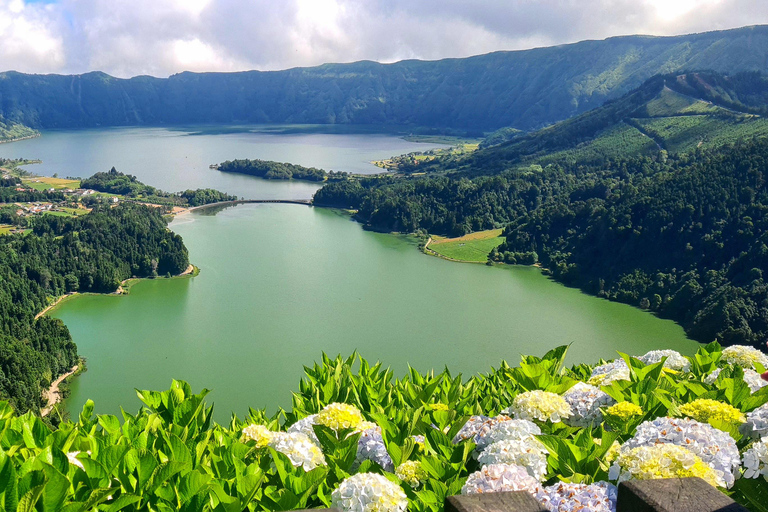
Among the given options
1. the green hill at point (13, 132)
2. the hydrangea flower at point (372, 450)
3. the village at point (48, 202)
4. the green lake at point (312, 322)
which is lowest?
the green lake at point (312, 322)

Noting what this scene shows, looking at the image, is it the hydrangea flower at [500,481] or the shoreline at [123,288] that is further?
the shoreline at [123,288]

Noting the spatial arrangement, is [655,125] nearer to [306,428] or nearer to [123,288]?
[123,288]

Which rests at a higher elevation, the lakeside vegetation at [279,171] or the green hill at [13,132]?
the green hill at [13,132]

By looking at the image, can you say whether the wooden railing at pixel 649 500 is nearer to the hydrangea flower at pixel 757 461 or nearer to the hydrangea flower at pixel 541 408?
the hydrangea flower at pixel 757 461

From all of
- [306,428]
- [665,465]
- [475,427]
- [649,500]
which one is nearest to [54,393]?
[306,428]

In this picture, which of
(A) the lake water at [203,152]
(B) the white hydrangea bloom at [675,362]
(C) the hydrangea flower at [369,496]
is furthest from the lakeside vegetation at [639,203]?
(C) the hydrangea flower at [369,496]

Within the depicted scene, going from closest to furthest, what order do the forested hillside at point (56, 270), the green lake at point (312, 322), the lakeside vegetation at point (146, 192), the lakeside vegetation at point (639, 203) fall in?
Answer: the forested hillside at point (56, 270)
the green lake at point (312, 322)
the lakeside vegetation at point (639, 203)
the lakeside vegetation at point (146, 192)

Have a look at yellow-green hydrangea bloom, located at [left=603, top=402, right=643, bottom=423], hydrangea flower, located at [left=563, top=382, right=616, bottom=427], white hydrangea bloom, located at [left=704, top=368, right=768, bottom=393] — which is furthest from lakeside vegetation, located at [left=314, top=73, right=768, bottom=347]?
yellow-green hydrangea bloom, located at [left=603, top=402, right=643, bottom=423]

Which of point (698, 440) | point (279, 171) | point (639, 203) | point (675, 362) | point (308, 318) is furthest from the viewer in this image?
point (279, 171)
